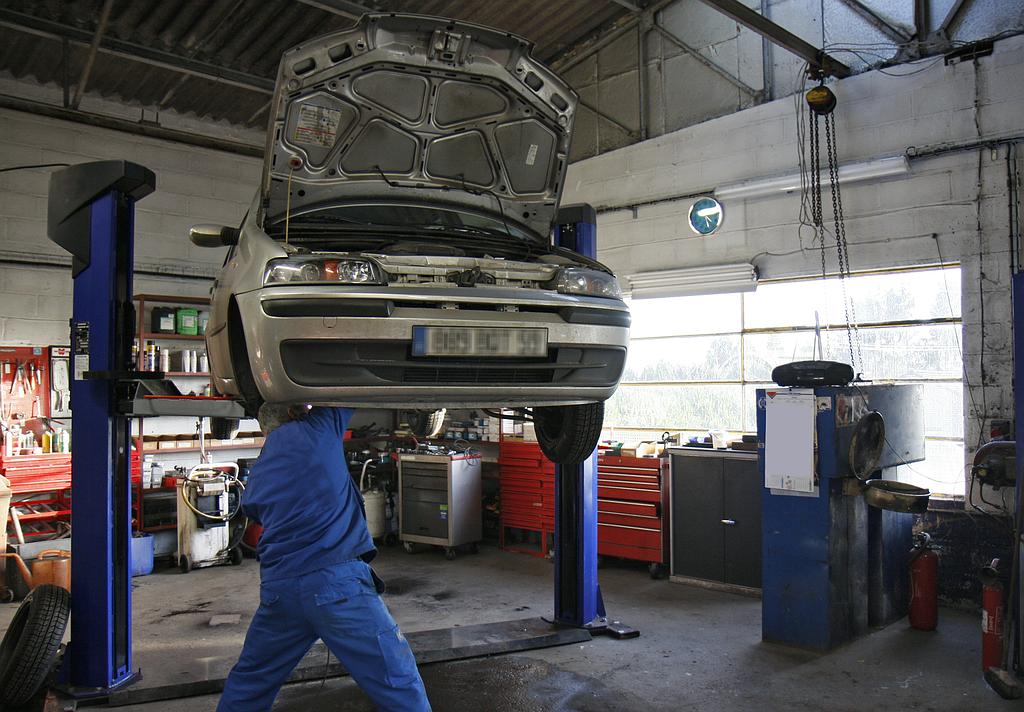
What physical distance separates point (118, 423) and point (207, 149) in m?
4.84

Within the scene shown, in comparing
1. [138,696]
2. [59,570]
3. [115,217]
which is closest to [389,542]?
[59,570]

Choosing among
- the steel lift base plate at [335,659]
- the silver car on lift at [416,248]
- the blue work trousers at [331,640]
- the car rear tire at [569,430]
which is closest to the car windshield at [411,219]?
the silver car on lift at [416,248]

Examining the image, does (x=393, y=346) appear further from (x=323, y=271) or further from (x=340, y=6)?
(x=340, y=6)

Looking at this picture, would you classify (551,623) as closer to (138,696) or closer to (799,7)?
(138,696)

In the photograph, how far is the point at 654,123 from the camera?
7121 mm

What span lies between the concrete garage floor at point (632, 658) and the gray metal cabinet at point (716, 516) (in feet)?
0.65

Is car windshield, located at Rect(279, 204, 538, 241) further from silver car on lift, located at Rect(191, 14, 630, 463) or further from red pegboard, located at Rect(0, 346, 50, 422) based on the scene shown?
red pegboard, located at Rect(0, 346, 50, 422)

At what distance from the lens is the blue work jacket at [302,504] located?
253 cm

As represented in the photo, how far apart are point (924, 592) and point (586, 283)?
328 centimetres

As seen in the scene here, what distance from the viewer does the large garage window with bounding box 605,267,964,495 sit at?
17.7ft

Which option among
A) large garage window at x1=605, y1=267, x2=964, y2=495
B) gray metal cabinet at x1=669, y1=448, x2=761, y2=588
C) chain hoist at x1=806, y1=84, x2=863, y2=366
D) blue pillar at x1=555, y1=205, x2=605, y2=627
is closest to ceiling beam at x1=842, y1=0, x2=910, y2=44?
chain hoist at x1=806, y1=84, x2=863, y2=366

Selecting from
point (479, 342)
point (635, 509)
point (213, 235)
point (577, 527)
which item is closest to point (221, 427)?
point (213, 235)

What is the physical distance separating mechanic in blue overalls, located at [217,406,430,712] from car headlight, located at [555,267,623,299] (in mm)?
1004

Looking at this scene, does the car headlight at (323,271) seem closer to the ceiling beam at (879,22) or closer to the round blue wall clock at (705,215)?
the round blue wall clock at (705,215)
